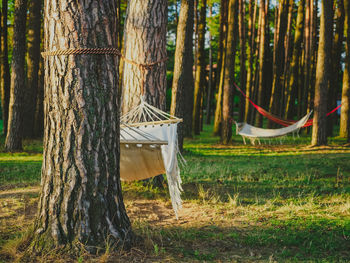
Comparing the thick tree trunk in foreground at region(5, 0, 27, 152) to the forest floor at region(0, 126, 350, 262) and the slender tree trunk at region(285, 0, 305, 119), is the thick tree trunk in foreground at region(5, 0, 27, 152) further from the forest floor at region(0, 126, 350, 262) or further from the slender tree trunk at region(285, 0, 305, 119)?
the slender tree trunk at region(285, 0, 305, 119)

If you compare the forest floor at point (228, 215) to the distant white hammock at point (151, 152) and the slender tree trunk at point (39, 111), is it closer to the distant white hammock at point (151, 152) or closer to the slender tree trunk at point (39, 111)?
the distant white hammock at point (151, 152)

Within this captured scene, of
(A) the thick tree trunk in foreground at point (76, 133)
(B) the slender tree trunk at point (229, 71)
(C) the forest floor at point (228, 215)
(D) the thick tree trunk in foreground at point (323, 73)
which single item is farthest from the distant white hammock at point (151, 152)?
(B) the slender tree trunk at point (229, 71)

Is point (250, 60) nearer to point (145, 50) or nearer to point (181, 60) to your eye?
point (181, 60)

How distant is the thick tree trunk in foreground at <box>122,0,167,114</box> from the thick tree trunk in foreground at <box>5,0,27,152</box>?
13.7ft

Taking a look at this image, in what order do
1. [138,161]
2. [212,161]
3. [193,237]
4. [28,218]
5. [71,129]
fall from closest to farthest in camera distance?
[71,129] → [193,237] → [28,218] → [138,161] → [212,161]

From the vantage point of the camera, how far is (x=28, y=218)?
3188 millimetres

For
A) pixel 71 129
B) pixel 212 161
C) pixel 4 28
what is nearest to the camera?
pixel 71 129

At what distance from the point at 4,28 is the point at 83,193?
1041 cm

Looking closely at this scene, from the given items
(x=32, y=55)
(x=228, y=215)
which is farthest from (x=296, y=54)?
(x=228, y=215)

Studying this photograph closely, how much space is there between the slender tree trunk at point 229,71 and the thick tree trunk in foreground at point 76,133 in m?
7.91

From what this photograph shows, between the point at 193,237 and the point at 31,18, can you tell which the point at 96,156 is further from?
the point at 31,18

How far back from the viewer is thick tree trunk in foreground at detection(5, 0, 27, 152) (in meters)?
7.59

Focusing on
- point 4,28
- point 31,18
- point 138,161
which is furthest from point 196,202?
point 4,28

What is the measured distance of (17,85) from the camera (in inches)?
299
